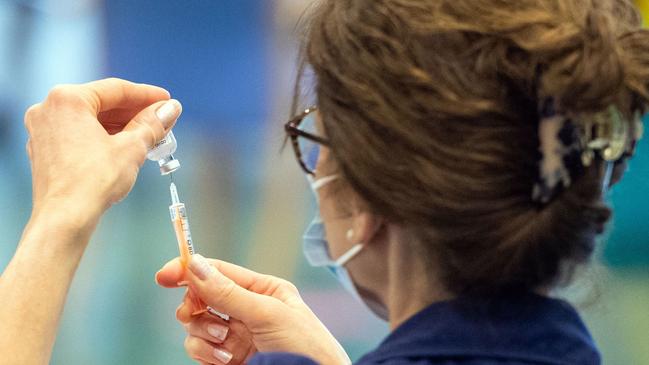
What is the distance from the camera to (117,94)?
41.4 inches

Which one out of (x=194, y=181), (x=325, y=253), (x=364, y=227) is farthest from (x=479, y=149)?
(x=194, y=181)

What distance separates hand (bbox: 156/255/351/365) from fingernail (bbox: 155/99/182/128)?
180 millimetres

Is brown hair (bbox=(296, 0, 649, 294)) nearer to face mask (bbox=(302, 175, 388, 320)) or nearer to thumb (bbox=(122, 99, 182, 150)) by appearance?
face mask (bbox=(302, 175, 388, 320))

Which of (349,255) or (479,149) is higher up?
(479,149)

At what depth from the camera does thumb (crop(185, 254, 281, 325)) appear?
3.62 ft

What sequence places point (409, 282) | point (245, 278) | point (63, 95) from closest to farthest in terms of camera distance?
1. point (409, 282)
2. point (63, 95)
3. point (245, 278)

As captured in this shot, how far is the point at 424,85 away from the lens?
0.77 metres

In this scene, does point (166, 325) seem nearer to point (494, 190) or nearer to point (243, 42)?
point (243, 42)

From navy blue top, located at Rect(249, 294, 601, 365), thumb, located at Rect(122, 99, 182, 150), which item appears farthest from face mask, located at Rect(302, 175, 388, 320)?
thumb, located at Rect(122, 99, 182, 150)

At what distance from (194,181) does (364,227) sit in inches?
73.6

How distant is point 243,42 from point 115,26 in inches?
16.3

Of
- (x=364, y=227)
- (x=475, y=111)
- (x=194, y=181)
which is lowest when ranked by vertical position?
(x=194, y=181)

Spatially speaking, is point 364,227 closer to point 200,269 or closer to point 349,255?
point 349,255

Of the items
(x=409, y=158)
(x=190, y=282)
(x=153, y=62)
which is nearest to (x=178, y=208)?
A: (x=190, y=282)
